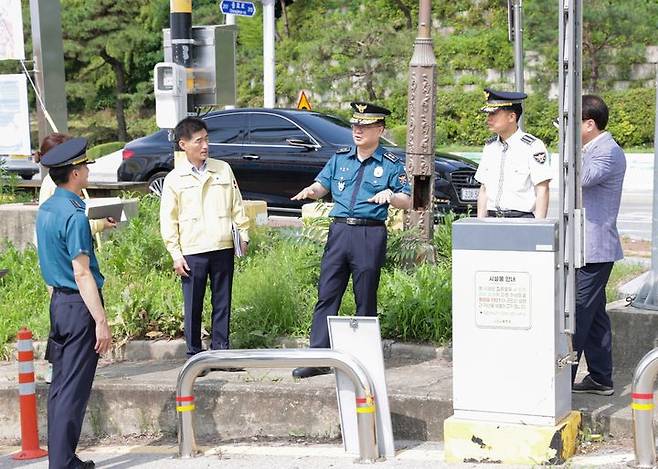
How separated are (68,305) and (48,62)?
20.7 ft

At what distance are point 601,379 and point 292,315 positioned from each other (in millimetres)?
2497

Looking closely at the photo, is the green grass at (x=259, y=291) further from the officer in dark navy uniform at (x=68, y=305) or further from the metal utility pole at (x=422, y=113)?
the officer in dark navy uniform at (x=68, y=305)

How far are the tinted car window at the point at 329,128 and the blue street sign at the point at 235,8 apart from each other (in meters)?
3.86

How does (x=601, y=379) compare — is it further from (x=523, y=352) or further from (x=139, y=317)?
(x=139, y=317)

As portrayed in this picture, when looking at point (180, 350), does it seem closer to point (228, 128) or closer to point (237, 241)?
point (237, 241)

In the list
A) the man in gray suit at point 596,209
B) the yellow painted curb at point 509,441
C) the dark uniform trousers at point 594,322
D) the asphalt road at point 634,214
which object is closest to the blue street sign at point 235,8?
the asphalt road at point 634,214

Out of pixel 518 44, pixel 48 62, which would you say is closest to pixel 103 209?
pixel 48 62

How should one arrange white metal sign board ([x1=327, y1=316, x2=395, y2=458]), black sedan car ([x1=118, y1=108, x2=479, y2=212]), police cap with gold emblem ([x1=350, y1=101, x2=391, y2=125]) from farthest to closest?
black sedan car ([x1=118, y1=108, x2=479, y2=212]) < police cap with gold emblem ([x1=350, y1=101, x2=391, y2=125]) < white metal sign board ([x1=327, y1=316, x2=395, y2=458])

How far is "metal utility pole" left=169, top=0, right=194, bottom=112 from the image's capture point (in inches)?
348

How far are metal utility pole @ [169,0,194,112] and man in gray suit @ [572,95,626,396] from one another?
397cm

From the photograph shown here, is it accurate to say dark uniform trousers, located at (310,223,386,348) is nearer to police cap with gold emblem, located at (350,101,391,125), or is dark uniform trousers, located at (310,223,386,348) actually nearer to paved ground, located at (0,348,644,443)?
paved ground, located at (0,348,644,443)

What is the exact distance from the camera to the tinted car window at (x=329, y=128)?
515 inches

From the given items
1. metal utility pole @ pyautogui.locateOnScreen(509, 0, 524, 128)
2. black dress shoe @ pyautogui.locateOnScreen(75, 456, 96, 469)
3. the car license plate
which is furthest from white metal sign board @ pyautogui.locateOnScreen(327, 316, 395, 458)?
metal utility pole @ pyautogui.locateOnScreen(509, 0, 524, 128)

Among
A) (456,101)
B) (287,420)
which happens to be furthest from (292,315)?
(456,101)
